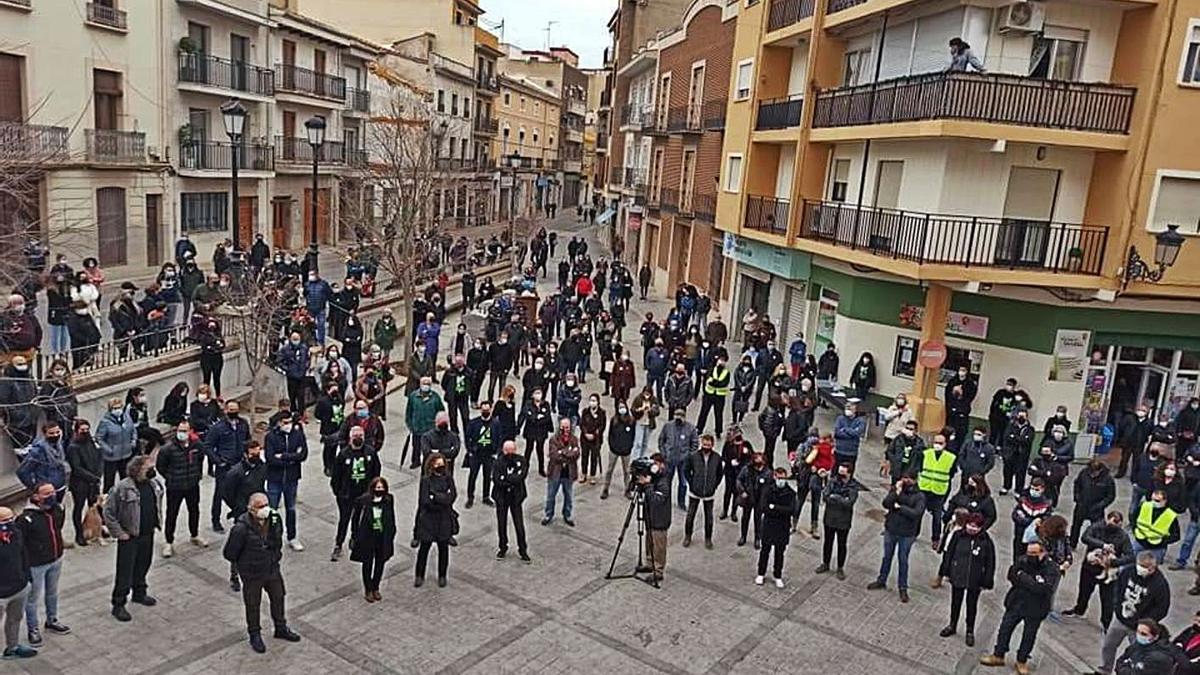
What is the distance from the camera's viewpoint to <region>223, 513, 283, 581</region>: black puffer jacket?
857cm

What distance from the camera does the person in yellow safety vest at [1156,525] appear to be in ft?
35.7

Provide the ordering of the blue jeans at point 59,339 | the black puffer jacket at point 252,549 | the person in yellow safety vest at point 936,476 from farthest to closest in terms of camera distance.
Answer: the blue jeans at point 59,339, the person in yellow safety vest at point 936,476, the black puffer jacket at point 252,549

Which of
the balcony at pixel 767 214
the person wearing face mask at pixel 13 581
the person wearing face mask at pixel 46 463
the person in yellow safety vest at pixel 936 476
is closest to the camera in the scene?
the person wearing face mask at pixel 13 581

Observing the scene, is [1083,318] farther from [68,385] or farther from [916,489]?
[68,385]

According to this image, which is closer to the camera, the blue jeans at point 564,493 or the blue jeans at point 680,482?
the blue jeans at point 564,493

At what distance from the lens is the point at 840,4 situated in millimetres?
20109

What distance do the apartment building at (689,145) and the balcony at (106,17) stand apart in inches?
721

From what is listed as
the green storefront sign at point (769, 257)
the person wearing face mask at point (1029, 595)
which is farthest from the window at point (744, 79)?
the person wearing face mask at point (1029, 595)

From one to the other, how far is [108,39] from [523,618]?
2372cm

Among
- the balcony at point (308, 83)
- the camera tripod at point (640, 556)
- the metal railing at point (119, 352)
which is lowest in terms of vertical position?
the camera tripod at point (640, 556)

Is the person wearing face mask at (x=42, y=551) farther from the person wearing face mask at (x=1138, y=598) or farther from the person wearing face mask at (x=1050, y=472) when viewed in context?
the person wearing face mask at (x=1050, y=472)

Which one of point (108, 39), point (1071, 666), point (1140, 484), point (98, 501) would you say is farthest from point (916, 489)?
point (108, 39)

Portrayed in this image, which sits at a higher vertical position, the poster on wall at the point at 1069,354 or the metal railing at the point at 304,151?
the metal railing at the point at 304,151

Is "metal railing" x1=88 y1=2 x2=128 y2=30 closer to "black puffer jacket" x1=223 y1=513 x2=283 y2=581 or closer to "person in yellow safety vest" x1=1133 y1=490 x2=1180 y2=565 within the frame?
"black puffer jacket" x1=223 y1=513 x2=283 y2=581
